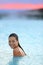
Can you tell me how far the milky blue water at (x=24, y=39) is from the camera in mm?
1108

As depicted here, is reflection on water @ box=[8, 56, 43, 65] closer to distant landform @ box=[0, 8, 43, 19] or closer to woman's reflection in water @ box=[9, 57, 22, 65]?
woman's reflection in water @ box=[9, 57, 22, 65]

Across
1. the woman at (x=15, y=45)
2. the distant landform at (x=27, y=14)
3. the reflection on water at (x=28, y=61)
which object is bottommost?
the reflection on water at (x=28, y=61)

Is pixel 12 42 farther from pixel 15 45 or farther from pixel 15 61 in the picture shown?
pixel 15 61

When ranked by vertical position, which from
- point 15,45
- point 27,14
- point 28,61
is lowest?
point 28,61

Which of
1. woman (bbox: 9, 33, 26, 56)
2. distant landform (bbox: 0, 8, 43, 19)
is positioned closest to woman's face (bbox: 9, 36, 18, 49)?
woman (bbox: 9, 33, 26, 56)

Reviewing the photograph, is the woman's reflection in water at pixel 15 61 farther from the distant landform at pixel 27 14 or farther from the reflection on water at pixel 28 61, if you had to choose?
the distant landform at pixel 27 14

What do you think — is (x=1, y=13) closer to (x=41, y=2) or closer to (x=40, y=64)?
(x=41, y=2)

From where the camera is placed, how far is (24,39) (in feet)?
3.78

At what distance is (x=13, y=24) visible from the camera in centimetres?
118

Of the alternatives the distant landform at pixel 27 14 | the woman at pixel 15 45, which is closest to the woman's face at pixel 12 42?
the woman at pixel 15 45

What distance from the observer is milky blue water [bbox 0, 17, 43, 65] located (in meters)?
1.11

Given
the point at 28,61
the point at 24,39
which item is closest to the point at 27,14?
the point at 24,39

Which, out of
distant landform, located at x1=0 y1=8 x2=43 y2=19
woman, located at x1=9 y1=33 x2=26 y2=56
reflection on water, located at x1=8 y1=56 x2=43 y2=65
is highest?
distant landform, located at x1=0 y1=8 x2=43 y2=19

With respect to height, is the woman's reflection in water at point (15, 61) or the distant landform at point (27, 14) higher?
the distant landform at point (27, 14)
